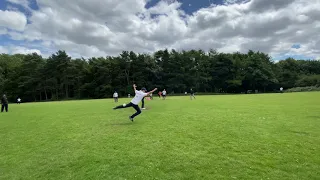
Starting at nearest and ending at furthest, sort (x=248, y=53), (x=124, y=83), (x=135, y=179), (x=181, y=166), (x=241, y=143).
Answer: (x=135, y=179) < (x=181, y=166) < (x=241, y=143) < (x=124, y=83) < (x=248, y=53)

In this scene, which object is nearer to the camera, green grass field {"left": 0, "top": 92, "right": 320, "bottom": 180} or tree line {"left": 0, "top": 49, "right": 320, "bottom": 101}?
green grass field {"left": 0, "top": 92, "right": 320, "bottom": 180}

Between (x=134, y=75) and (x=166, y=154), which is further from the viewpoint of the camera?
(x=134, y=75)

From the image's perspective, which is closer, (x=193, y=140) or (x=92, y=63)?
(x=193, y=140)

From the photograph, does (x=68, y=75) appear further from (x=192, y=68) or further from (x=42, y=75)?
(x=192, y=68)

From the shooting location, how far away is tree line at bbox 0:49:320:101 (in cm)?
7844

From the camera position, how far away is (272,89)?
3634 inches

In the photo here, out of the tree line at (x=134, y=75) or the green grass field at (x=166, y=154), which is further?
the tree line at (x=134, y=75)

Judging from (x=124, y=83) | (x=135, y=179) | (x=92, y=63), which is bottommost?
(x=135, y=179)

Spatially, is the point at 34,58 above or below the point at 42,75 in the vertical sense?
above

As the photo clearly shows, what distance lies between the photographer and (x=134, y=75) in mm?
→ 82500

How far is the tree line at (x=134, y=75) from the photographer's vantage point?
257 ft

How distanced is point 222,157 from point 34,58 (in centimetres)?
8831

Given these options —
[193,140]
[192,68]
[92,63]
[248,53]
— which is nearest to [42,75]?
[92,63]

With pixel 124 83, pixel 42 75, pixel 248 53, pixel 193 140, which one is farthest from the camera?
pixel 248 53
